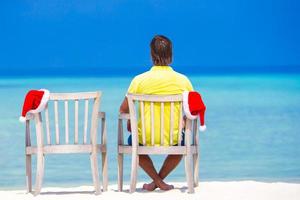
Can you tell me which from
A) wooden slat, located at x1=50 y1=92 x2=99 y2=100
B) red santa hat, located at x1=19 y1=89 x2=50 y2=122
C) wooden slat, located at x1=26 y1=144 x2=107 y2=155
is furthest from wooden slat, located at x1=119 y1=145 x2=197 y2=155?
red santa hat, located at x1=19 y1=89 x2=50 y2=122

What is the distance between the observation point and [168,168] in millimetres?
5352

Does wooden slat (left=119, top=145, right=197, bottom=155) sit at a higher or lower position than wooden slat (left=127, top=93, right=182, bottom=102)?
lower

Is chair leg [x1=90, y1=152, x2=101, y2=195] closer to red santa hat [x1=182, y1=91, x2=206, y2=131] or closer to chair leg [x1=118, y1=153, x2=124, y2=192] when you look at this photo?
chair leg [x1=118, y1=153, x2=124, y2=192]

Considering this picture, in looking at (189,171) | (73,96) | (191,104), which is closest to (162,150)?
(189,171)

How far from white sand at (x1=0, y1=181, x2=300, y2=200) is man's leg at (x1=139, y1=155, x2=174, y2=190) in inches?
1.5

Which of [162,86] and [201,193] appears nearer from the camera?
[201,193]

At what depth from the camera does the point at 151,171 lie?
5.30 m

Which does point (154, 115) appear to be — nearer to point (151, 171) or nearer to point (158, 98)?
point (158, 98)

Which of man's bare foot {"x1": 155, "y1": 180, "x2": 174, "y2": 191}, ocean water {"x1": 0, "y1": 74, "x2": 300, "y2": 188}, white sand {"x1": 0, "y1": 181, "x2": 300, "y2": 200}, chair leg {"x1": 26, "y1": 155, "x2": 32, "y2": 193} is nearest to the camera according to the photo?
white sand {"x1": 0, "y1": 181, "x2": 300, "y2": 200}

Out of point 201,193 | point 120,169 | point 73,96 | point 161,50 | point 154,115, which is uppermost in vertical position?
point 161,50

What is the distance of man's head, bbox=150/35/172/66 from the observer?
525cm

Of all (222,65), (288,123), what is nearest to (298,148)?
(288,123)

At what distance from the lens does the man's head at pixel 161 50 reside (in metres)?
5.25

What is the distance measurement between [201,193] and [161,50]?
770mm
